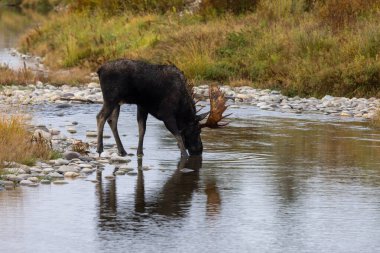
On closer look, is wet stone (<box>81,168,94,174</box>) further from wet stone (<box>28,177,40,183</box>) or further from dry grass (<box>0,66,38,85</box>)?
dry grass (<box>0,66,38,85</box>)

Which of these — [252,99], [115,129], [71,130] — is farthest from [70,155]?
[252,99]

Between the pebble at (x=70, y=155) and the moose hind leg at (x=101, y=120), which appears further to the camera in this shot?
the moose hind leg at (x=101, y=120)

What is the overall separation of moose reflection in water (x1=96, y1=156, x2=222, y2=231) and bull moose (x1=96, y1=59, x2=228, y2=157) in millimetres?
Result: 1614

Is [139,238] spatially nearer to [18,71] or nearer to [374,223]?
[374,223]

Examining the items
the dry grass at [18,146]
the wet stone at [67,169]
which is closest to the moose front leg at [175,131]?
the dry grass at [18,146]

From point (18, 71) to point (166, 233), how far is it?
61.4 feet

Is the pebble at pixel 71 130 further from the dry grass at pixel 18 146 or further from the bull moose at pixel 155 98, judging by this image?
the dry grass at pixel 18 146

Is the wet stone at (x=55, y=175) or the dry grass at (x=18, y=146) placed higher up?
the dry grass at (x=18, y=146)

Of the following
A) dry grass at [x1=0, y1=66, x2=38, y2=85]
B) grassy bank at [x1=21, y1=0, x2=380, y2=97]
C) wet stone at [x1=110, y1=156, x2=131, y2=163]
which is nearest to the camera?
wet stone at [x1=110, y1=156, x2=131, y2=163]

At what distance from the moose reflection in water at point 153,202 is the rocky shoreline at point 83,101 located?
1.94 feet

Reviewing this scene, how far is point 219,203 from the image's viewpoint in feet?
45.5

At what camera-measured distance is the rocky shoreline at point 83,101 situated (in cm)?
1528

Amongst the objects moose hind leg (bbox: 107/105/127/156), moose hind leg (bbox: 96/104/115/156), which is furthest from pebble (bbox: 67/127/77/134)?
moose hind leg (bbox: 96/104/115/156)

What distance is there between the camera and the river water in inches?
459
